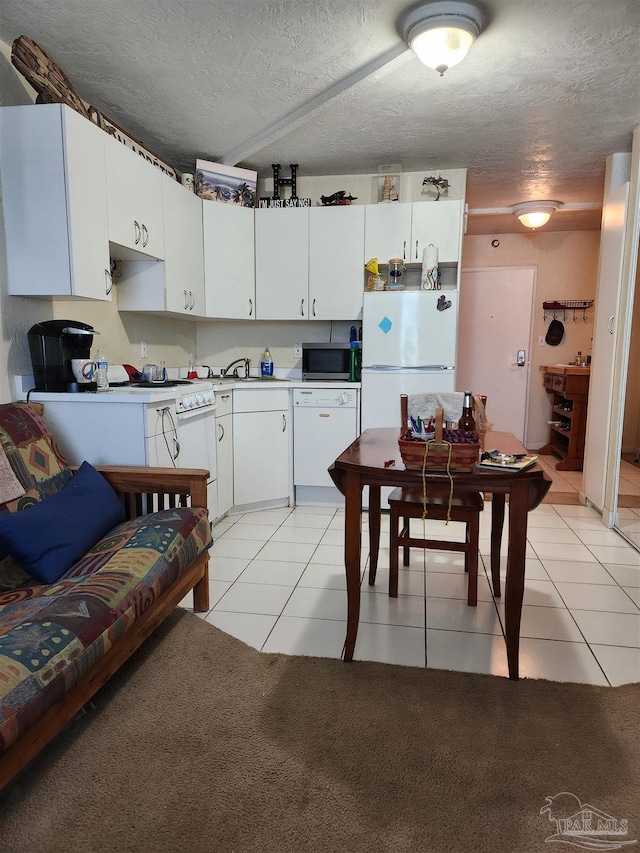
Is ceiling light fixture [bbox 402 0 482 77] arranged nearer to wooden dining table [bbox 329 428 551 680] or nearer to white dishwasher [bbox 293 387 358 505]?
wooden dining table [bbox 329 428 551 680]

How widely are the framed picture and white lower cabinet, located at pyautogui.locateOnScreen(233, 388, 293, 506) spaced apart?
1.42 meters

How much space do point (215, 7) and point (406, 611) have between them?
2.66 metres

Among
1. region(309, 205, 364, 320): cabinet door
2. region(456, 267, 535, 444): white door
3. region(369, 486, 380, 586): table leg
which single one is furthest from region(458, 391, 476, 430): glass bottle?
region(456, 267, 535, 444): white door

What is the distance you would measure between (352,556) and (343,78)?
239 centimetres

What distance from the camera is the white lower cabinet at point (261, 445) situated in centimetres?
358

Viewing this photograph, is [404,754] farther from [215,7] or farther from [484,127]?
[484,127]

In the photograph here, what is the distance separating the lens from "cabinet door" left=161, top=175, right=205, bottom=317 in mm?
3182

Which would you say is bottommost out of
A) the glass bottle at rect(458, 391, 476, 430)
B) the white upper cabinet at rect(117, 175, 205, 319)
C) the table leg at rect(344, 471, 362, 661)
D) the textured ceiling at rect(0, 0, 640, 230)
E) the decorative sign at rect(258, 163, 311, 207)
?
the table leg at rect(344, 471, 362, 661)

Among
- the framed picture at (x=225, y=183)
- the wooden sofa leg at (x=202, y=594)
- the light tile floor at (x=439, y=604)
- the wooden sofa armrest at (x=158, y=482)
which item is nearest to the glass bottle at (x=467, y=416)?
the light tile floor at (x=439, y=604)

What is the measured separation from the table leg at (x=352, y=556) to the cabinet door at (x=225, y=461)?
1.64 metres

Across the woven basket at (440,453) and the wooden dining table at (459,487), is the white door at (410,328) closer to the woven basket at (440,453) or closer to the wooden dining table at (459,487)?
the wooden dining table at (459,487)

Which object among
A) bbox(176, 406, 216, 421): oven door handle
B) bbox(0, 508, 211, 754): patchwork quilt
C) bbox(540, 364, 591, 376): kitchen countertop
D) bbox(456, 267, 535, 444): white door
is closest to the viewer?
bbox(0, 508, 211, 754): patchwork quilt

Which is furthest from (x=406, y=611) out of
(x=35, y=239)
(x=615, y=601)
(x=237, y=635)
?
(x=35, y=239)

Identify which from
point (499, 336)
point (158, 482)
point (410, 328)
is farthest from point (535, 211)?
point (158, 482)
